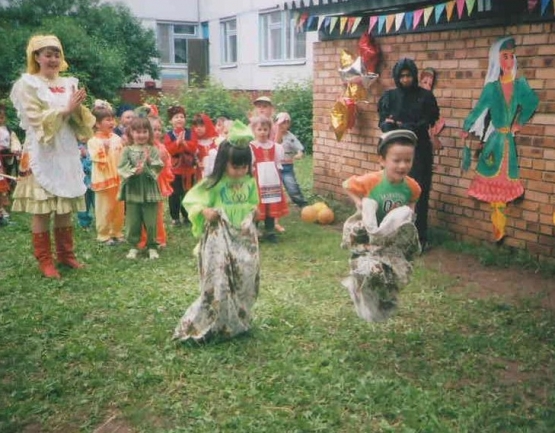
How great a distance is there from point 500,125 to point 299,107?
423 inches

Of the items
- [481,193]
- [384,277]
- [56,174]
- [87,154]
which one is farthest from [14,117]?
[384,277]

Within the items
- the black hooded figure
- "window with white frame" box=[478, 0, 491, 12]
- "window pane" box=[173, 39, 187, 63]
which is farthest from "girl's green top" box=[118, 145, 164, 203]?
"window pane" box=[173, 39, 187, 63]

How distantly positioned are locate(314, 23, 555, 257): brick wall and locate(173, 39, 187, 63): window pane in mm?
17838

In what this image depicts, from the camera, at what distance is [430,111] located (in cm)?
679

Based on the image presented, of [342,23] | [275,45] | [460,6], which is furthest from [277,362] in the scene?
[275,45]

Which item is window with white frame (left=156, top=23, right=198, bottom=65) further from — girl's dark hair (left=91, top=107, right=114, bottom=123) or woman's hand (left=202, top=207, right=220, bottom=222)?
woman's hand (left=202, top=207, right=220, bottom=222)

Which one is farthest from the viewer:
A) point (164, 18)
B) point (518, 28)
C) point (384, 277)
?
point (164, 18)

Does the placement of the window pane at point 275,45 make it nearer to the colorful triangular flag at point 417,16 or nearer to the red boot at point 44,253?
the colorful triangular flag at point 417,16

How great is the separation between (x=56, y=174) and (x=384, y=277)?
3483 millimetres

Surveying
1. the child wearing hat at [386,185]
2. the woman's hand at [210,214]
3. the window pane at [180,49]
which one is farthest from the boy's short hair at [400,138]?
the window pane at [180,49]

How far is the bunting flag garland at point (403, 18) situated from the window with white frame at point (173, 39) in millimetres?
17789

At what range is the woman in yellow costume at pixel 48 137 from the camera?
584 centimetres

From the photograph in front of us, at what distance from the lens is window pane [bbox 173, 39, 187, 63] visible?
26.3m

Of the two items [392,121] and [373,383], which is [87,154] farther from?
[373,383]
